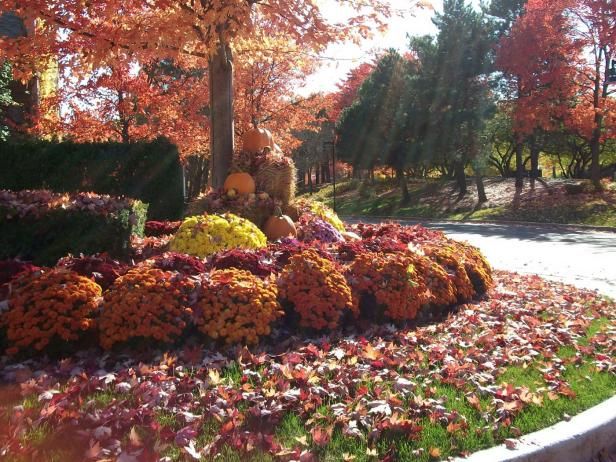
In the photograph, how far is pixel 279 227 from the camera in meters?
7.57

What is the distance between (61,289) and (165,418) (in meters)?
1.63

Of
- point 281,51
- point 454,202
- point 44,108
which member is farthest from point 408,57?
point 281,51

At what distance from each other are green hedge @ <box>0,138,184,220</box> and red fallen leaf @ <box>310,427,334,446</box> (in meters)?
7.83

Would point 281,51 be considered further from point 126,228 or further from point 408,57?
point 408,57

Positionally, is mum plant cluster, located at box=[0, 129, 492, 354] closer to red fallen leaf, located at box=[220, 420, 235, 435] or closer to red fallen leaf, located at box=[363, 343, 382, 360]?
red fallen leaf, located at box=[363, 343, 382, 360]

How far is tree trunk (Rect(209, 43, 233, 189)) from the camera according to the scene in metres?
8.83

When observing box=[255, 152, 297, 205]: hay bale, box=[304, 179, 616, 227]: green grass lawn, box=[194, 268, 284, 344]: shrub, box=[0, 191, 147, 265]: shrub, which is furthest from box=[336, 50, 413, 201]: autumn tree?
box=[194, 268, 284, 344]: shrub

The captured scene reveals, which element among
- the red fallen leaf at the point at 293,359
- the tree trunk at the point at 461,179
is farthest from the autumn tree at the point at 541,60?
the red fallen leaf at the point at 293,359

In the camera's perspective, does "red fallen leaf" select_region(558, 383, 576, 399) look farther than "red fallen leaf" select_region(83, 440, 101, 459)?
Yes

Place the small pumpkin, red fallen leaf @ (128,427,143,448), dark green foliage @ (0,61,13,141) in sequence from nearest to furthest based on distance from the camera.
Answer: red fallen leaf @ (128,427,143,448) → the small pumpkin → dark green foliage @ (0,61,13,141)

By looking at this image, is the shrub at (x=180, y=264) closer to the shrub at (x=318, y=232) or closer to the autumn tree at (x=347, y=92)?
the shrub at (x=318, y=232)

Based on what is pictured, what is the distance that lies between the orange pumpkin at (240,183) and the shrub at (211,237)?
139cm

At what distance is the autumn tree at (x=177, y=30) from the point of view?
274 inches

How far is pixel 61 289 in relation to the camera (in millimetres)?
4289
